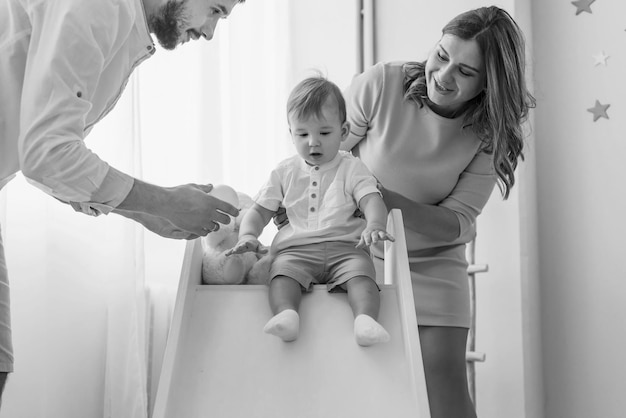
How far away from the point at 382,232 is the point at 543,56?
4.72 feet

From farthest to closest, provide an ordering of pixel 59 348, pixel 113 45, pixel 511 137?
pixel 59 348 < pixel 511 137 < pixel 113 45

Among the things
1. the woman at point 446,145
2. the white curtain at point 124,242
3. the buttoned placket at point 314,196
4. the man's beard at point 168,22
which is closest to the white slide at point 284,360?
the buttoned placket at point 314,196

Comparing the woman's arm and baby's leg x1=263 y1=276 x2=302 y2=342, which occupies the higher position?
the woman's arm

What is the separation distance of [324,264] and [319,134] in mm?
266

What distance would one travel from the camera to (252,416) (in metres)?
1.27

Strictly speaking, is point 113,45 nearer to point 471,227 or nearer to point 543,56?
point 471,227

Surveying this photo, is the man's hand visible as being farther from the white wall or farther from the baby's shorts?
the white wall

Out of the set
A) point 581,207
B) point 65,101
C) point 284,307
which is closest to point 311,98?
point 284,307

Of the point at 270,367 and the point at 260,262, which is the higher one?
the point at 260,262

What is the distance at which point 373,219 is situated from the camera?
1438 mm

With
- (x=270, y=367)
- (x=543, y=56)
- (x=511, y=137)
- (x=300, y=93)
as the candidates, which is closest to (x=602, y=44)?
(x=543, y=56)

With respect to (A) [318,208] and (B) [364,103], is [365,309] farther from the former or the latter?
(B) [364,103]

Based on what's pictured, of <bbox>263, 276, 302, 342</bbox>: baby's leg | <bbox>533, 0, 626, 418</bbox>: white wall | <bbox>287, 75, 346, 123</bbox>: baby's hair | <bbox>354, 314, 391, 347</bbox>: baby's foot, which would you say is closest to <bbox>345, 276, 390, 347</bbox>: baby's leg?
<bbox>354, 314, 391, 347</bbox>: baby's foot

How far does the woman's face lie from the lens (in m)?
1.63
